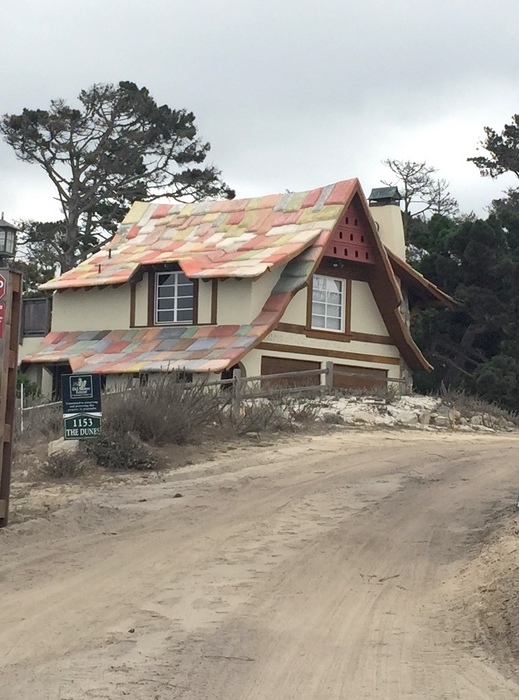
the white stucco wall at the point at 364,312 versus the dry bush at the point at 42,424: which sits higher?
the white stucco wall at the point at 364,312

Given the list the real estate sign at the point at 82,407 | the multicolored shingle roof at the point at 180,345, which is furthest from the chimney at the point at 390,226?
the real estate sign at the point at 82,407

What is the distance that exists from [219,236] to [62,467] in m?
18.4

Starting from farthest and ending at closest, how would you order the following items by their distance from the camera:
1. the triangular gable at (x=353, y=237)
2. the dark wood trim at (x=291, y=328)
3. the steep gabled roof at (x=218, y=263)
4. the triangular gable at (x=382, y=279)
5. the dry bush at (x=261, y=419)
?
the triangular gable at (x=382, y=279), the triangular gable at (x=353, y=237), the dark wood trim at (x=291, y=328), the steep gabled roof at (x=218, y=263), the dry bush at (x=261, y=419)

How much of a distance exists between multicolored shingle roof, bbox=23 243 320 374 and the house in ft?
0.14

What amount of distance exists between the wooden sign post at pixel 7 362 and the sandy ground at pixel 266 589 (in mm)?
508

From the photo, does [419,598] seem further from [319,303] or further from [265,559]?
[319,303]

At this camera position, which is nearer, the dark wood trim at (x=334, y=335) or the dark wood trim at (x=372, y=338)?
the dark wood trim at (x=334, y=335)

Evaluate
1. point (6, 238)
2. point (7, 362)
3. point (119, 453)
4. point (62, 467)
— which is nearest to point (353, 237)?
point (6, 238)

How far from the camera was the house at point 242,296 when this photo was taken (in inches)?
1192

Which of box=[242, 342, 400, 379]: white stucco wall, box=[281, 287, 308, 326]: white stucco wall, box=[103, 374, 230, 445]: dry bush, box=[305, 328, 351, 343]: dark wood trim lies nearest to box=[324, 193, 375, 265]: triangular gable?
box=[281, 287, 308, 326]: white stucco wall

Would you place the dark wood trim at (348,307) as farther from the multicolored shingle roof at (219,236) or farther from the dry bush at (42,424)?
the dry bush at (42,424)

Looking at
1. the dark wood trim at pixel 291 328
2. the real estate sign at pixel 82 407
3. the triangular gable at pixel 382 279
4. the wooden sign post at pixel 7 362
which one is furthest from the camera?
the triangular gable at pixel 382 279

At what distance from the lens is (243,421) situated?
21234 mm

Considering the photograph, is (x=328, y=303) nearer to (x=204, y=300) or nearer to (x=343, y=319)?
(x=343, y=319)
